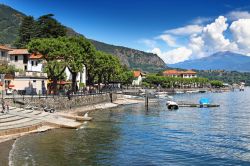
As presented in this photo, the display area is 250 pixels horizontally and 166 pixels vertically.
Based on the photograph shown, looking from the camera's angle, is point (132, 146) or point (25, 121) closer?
point (132, 146)

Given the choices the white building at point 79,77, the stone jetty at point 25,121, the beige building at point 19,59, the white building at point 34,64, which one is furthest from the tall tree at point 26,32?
the stone jetty at point 25,121

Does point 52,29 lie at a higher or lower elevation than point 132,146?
higher

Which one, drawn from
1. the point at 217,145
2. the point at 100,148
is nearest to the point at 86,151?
the point at 100,148

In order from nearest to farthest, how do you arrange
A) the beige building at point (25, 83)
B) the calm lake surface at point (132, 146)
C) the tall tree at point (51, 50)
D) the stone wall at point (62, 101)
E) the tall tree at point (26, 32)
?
1. the calm lake surface at point (132, 146)
2. the stone wall at point (62, 101)
3. the tall tree at point (51, 50)
4. the beige building at point (25, 83)
5. the tall tree at point (26, 32)

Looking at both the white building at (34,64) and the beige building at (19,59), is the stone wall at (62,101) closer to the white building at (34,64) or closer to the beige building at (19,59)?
the white building at (34,64)

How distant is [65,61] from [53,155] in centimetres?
4833

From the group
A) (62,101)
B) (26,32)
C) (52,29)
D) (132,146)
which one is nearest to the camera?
(132,146)

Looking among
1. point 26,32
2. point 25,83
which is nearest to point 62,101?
point 25,83

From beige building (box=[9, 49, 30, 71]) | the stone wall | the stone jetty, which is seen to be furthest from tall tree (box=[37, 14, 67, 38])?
the stone jetty

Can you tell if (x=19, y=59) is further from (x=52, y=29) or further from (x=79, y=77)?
(x=52, y=29)

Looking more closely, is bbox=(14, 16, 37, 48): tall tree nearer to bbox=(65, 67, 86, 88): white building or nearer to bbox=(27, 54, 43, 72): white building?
bbox=(65, 67, 86, 88): white building

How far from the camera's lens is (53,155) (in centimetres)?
3641

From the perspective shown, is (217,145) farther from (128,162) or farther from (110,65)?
(110,65)

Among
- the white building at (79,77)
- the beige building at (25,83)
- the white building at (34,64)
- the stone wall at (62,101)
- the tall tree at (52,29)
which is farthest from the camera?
the tall tree at (52,29)
